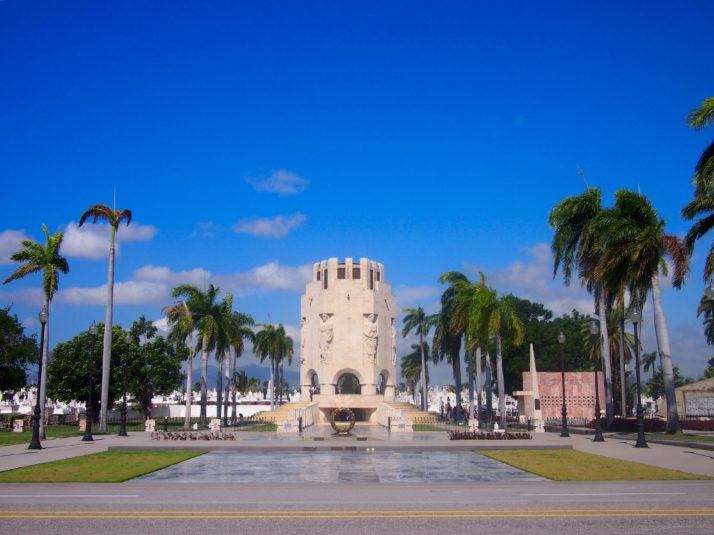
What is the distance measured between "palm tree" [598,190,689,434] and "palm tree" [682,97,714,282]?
11.5ft

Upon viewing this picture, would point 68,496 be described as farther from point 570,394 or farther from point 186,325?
point 570,394

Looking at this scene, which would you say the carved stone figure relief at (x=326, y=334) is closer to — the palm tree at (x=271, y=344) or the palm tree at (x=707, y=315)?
the palm tree at (x=271, y=344)

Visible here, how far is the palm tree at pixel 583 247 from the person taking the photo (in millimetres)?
43469

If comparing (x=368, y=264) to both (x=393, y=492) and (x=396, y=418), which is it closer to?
(x=396, y=418)

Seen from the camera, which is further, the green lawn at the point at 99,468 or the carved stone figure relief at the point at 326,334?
the carved stone figure relief at the point at 326,334

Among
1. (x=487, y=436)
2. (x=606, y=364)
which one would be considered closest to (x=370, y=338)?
(x=606, y=364)

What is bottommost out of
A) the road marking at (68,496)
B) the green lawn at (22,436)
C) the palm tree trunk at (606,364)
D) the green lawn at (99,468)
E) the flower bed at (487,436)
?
the green lawn at (22,436)

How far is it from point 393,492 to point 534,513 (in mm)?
3831

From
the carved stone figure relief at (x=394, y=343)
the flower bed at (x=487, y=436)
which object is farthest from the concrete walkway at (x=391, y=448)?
the carved stone figure relief at (x=394, y=343)

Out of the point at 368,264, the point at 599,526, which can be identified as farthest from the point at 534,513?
the point at 368,264

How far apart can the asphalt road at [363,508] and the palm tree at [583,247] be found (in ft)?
92.5

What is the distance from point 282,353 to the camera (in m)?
87.7

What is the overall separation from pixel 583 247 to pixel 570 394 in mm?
23155

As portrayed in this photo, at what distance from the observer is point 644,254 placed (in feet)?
113
